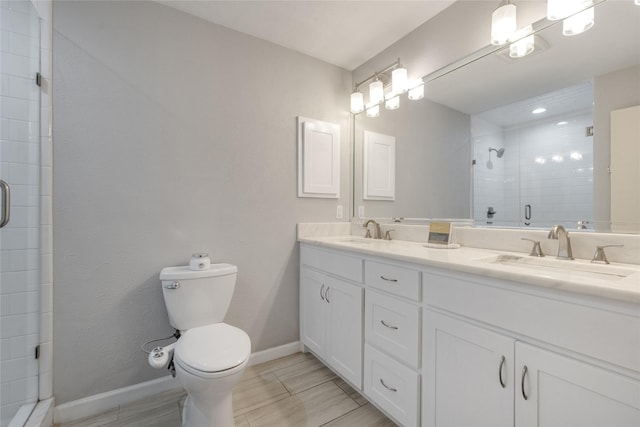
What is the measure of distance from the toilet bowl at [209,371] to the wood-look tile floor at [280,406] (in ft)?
0.62

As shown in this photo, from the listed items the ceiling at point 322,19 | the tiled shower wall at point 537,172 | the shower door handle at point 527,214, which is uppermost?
the ceiling at point 322,19

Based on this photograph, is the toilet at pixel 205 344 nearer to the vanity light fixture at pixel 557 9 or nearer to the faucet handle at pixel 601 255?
the faucet handle at pixel 601 255

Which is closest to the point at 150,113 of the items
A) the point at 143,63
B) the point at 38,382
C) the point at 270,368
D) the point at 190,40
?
the point at 143,63

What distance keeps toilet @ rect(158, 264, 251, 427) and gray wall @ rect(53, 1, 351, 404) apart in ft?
0.79

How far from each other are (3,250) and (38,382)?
677mm

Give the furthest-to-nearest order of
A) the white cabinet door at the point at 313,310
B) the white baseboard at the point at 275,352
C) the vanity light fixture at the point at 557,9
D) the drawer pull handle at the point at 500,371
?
the white baseboard at the point at 275,352 → the white cabinet door at the point at 313,310 → the vanity light fixture at the point at 557,9 → the drawer pull handle at the point at 500,371

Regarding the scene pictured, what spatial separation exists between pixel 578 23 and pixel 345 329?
72.6 inches

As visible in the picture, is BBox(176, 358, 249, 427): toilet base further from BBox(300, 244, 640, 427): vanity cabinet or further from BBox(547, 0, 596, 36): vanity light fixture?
BBox(547, 0, 596, 36): vanity light fixture

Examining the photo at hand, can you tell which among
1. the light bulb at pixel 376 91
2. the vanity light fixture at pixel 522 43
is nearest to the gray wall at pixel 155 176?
the light bulb at pixel 376 91

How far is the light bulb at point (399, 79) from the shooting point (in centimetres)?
198

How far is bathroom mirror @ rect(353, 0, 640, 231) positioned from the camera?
116cm

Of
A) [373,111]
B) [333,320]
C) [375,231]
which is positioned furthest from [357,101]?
[333,320]

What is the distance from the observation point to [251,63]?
1.97m

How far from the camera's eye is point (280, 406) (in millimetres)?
1540
